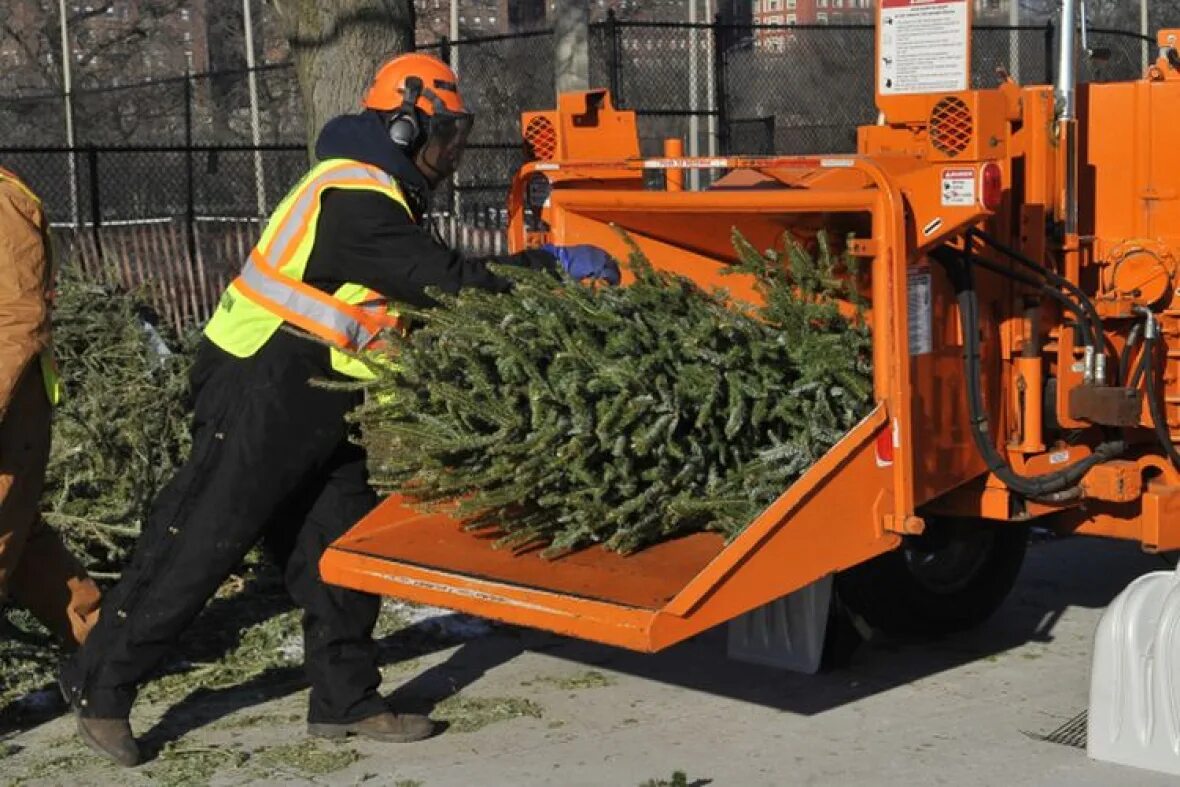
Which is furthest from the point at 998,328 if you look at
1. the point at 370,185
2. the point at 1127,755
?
the point at 370,185

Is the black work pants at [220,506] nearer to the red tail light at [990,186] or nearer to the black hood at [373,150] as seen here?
the black hood at [373,150]

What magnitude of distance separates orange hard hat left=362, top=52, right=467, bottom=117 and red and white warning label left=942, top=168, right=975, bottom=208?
4.69 ft

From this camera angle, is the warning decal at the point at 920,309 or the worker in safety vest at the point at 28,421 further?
the worker in safety vest at the point at 28,421

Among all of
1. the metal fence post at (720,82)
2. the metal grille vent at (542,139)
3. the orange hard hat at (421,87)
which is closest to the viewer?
the orange hard hat at (421,87)

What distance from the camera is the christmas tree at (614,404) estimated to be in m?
4.63

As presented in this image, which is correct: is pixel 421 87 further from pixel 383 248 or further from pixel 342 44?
pixel 342 44

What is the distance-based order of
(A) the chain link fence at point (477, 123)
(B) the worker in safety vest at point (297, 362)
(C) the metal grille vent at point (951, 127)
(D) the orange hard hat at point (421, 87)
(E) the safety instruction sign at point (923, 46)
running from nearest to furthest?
(C) the metal grille vent at point (951, 127), (E) the safety instruction sign at point (923, 46), (B) the worker in safety vest at point (297, 362), (D) the orange hard hat at point (421, 87), (A) the chain link fence at point (477, 123)

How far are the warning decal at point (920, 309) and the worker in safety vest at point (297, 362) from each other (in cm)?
90

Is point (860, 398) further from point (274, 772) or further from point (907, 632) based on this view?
point (274, 772)

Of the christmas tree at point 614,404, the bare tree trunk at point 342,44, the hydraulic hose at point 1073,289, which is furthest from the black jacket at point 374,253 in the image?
the bare tree trunk at point 342,44

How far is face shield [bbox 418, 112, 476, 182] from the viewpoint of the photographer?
17.0 ft

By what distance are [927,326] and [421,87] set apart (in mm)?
1584

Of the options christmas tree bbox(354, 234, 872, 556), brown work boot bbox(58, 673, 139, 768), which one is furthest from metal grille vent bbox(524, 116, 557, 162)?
brown work boot bbox(58, 673, 139, 768)

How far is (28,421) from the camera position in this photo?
521cm
